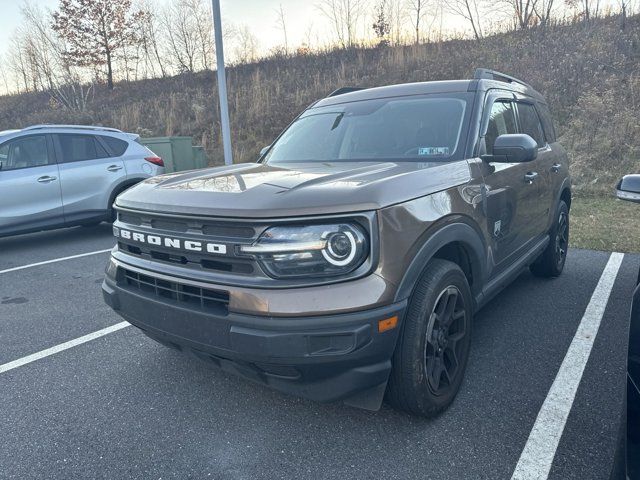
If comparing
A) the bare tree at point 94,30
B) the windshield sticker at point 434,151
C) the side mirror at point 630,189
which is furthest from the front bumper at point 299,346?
the bare tree at point 94,30

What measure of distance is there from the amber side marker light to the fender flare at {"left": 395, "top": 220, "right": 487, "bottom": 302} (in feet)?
0.31

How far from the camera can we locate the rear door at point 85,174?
6.91 m

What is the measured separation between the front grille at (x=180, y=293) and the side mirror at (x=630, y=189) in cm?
219

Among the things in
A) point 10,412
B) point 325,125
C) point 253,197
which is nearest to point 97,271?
point 10,412

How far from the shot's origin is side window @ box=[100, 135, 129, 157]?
24.3 feet

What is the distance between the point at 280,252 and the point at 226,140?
7.89 meters

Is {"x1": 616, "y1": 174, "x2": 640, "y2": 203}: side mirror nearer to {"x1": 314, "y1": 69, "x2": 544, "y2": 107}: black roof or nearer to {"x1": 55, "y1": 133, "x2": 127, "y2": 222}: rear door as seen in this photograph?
{"x1": 314, "y1": 69, "x2": 544, "y2": 107}: black roof

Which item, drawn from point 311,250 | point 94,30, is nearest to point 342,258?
point 311,250

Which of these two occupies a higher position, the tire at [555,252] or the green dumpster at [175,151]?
the green dumpster at [175,151]

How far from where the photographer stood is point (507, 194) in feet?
10.4

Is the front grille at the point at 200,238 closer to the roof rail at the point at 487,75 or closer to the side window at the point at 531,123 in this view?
the roof rail at the point at 487,75

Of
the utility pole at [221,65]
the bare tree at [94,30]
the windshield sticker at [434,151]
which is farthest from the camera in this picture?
the bare tree at [94,30]

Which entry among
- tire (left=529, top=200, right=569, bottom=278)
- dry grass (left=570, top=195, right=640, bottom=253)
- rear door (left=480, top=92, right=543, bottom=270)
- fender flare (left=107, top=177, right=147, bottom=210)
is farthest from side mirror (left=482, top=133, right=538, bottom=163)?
fender flare (left=107, top=177, right=147, bottom=210)

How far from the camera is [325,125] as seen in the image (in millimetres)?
3607
